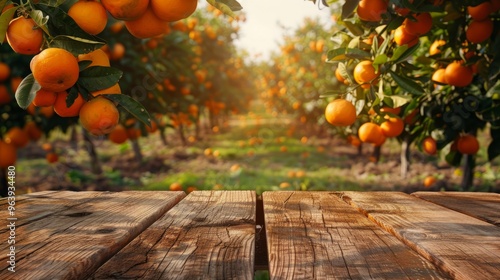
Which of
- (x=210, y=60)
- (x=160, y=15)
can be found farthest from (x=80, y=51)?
(x=210, y=60)

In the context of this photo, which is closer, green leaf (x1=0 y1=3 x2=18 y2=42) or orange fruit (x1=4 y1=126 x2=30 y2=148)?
green leaf (x1=0 y1=3 x2=18 y2=42)

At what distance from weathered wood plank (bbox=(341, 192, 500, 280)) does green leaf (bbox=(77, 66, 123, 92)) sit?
0.86 meters

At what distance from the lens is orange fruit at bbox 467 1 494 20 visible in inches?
81.7

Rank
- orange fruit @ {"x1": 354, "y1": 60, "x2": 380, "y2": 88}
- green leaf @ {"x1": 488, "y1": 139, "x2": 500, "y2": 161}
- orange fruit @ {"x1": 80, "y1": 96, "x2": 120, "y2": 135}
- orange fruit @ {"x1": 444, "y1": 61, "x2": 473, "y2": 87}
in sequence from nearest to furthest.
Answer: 1. orange fruit @ {"x1": 80, "y1": 96, "x2": 120, "y2": 135}
2. orange fruit @ {"x1": 354, "y1": 60, "x2": 380, "y2": 88}
3. orange fruit @ {"x1": 444, "y1": 61, "x2": 473, "y2": 87}
4. green leaf @ {"x1": 488, "y1": 139, "x2": 500, "y2": 161}

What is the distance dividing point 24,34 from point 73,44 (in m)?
0.11

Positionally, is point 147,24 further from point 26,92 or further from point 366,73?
point 366,73

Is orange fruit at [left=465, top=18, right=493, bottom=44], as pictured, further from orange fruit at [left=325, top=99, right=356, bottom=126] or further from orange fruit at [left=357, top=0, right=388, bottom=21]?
orange fruit at [left=325, top=99, right=356, bottom=126]

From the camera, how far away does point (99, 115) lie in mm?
1067

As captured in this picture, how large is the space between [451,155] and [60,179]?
19.9 ft

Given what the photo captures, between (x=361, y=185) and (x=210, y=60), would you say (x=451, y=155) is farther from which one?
(x=210, y=60)

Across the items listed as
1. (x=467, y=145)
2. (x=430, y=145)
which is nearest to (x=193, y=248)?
(x=430, y=145)

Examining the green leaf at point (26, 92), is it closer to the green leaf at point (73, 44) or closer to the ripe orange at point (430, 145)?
the green leaf at point (73, 44)

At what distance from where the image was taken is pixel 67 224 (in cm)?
134

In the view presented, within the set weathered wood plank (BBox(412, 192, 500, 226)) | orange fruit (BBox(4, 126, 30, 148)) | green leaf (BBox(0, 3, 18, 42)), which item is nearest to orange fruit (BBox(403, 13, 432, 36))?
weathered wood plank (BBox(412, 192, 500, 226))
